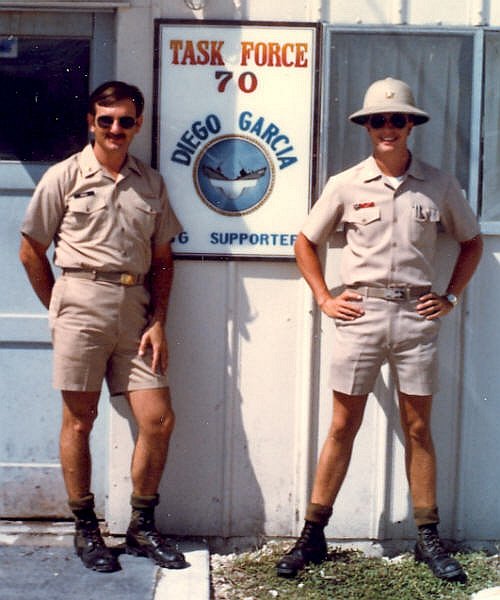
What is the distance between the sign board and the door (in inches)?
17.0

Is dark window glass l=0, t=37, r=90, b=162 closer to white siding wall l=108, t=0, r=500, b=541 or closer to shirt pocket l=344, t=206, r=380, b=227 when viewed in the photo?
white siding wall l=108, t=0, r=500, b=541

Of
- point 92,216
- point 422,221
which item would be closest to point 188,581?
point 92,216

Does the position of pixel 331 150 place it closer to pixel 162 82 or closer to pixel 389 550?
pixel 162 82

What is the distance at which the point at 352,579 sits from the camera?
4762 millimetres

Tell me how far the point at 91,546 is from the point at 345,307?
63.0 inches

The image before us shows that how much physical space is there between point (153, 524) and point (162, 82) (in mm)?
2101

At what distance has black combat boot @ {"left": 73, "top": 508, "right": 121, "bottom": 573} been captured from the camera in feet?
15.3

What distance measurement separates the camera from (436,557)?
4.77m

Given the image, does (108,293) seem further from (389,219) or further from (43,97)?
(389,219)

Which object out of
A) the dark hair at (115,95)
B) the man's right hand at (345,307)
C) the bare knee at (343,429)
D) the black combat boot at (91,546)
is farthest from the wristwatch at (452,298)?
the black combat boot at (91,546)

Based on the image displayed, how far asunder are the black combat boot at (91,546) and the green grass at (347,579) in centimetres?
50

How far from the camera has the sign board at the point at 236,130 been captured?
4922 mm

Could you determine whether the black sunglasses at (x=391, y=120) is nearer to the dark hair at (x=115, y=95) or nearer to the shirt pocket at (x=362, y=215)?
the shirt pocket at (x=362, y=215)

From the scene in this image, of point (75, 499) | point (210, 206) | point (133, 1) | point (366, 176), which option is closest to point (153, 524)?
point (75, 499)
